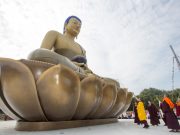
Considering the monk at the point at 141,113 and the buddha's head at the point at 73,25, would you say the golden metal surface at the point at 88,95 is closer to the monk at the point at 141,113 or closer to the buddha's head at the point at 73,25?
the monk at the point at 141,113

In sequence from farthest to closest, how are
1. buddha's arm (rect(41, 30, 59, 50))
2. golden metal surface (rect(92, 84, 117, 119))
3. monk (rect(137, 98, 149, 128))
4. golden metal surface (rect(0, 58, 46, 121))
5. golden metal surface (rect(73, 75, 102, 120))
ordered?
buddha's arm (rect(41, 30, 59, 50))
monk (rect(137, 98, 149, 128))
golden metal surface (rect(92, 84, 117, 119))
golden metal surface (rect(73, 75, 102, 120))
golden metal surface (rect(0, 58, 46, 121))

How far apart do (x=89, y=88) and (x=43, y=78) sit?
89 cm

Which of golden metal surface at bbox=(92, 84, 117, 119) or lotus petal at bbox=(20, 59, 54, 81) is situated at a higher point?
A: lotus petal at bbox=(20, 59, 54, 81)

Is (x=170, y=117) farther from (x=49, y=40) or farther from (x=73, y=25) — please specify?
(x=73, y=25)

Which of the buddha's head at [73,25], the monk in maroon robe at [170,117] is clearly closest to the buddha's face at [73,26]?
the buddha's head at [73,25]

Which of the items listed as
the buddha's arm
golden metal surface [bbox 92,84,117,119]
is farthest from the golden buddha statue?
the buddha's arm

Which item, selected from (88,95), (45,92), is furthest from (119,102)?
(45,92)

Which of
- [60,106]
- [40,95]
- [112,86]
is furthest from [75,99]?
[112,86]

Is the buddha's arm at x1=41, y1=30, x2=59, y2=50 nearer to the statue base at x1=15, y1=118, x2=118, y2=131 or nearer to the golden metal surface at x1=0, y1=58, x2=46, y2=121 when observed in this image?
the golden metal surface at x1=0, y1=58, x2=46, y2=121

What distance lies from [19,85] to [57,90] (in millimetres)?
585

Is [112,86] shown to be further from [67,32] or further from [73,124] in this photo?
[67,32]

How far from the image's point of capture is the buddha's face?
5430mm

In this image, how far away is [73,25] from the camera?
5430mm

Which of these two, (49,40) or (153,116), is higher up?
(49,40)
